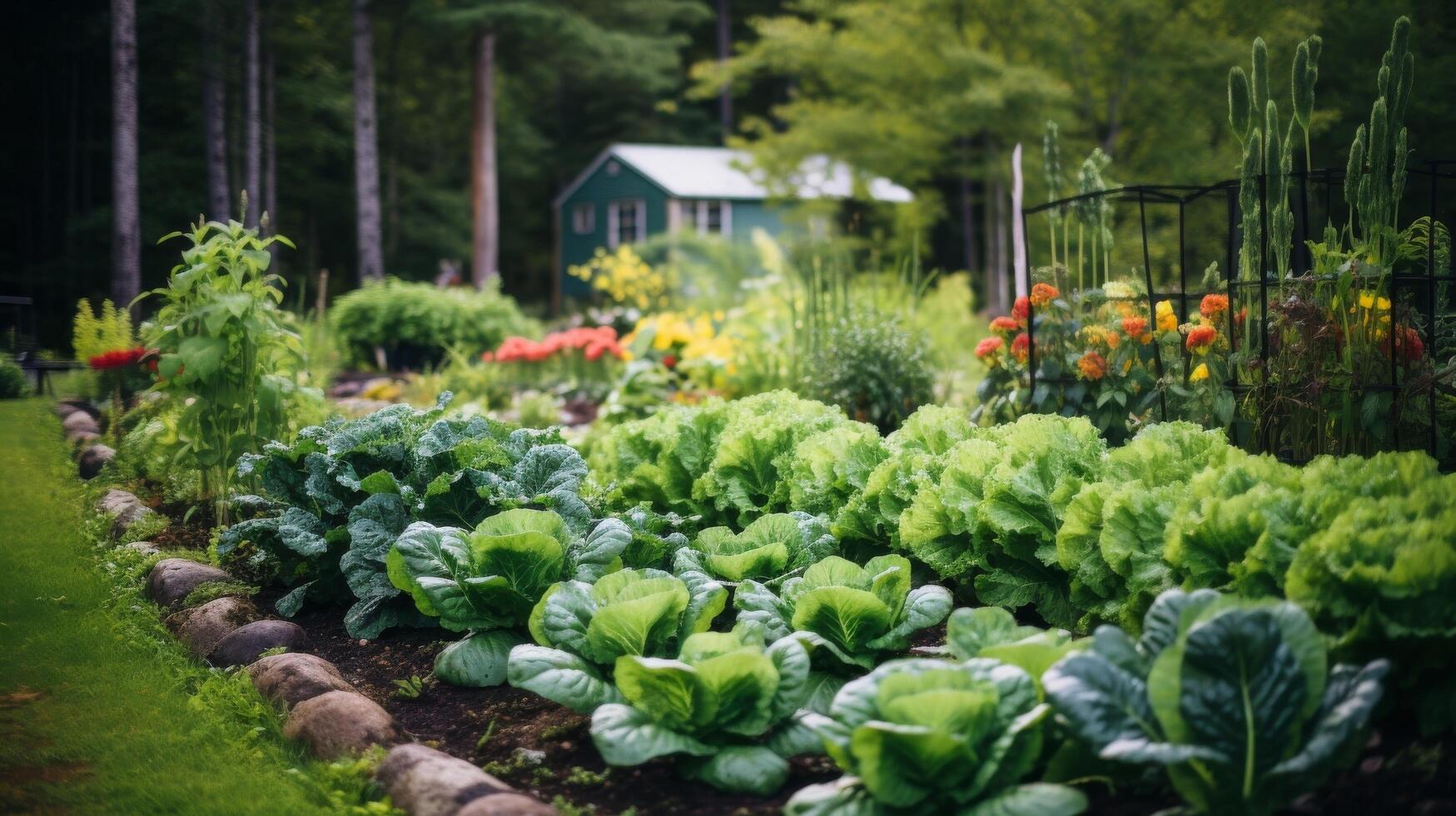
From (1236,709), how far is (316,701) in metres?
1.98

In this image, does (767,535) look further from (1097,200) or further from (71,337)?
(71,337)

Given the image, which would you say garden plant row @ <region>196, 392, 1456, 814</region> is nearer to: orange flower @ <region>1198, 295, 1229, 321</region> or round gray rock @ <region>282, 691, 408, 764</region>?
round gray rock @ <region>282, 691, 408, 764</region>

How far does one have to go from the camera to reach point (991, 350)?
452 cm

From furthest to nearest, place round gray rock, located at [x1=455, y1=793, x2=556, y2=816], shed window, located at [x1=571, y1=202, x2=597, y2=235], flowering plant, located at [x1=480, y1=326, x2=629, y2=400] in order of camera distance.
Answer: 1. shed window, located at [x1=571, y1=202, x2=597, y2=235]
2. flowering plant, located at [x1=480, y1=326, x2=629, y2=400]
3. round gray rock, located at [x1=455, y1=793, x2=556, y2=816]

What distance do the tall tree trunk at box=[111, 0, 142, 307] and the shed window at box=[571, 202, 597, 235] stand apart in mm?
15743

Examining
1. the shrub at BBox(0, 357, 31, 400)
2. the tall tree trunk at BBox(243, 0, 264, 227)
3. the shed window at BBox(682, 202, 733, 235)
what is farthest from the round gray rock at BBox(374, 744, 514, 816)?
the shed window at BBox(682, 202, 733, 235)

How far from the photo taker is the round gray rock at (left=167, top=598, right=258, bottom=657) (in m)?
3.07

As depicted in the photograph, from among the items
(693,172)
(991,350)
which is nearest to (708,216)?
(693,172)

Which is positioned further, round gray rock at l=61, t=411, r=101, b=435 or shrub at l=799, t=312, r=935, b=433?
round gray rock at l=61, t=411, r=101, b=435

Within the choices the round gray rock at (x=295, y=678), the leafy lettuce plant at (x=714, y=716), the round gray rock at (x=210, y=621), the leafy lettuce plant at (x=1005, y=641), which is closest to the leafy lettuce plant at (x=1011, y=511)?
the leafy lettuce plant at (x=1005, y=641)

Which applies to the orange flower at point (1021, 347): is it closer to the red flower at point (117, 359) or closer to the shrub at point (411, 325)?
the red flower at point (117, 359)

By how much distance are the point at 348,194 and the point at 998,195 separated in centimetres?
1252

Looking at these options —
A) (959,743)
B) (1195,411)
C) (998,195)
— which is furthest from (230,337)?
(998,195)

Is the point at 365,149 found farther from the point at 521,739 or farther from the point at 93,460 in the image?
the point at 521,739
